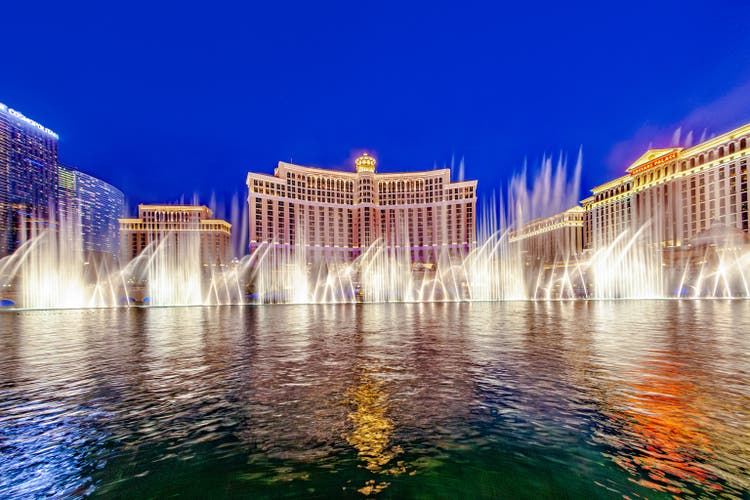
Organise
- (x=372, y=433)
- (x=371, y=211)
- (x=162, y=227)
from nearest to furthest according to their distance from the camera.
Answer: (x=372, y=433), (x=371, y=211), (x=162, y=227)

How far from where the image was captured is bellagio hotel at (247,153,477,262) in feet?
427

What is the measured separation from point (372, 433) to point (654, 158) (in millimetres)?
122700

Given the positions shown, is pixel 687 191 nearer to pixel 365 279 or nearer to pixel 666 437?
pixel 365 279

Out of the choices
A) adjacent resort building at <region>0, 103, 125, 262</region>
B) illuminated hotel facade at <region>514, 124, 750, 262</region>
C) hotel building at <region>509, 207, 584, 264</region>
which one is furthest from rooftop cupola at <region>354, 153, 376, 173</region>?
adjacent resort building at <region>0, 103, 125, 262</region>

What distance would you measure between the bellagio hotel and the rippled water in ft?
386

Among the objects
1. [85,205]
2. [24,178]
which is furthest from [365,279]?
[85,205]

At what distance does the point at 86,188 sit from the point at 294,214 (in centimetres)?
13496

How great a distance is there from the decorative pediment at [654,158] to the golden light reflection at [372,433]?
117 m

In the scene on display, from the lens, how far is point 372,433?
6637 mm

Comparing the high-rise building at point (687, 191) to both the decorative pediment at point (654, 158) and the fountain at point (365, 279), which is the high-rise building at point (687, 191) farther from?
the fountain at point (365, 279)

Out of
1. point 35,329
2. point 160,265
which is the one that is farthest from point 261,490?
point 160,265

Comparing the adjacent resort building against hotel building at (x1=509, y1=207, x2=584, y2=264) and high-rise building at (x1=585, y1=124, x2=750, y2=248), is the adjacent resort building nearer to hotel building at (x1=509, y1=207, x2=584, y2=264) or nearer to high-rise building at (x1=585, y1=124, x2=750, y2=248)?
high-rise building at (x1=585, y1=124, x2=750, y2=248)

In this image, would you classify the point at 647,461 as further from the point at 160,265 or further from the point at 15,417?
the point at 160,265

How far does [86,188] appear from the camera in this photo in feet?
634
